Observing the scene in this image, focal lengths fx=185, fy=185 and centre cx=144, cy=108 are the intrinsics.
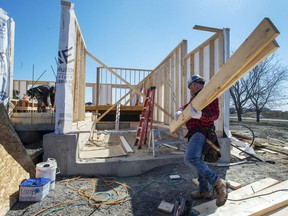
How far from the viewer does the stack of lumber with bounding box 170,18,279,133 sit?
4.27 feet

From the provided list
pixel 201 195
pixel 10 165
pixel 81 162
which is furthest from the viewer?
pixel 81 162

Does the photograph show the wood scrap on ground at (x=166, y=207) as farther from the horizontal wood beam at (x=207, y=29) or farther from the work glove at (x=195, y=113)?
the horizontal wood beam at (x=207, y=29)

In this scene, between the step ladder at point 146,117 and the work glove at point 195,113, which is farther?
the step ladder at point 146,117

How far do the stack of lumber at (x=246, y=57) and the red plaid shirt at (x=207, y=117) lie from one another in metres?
0.22

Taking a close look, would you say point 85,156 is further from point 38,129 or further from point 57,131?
point 38,129

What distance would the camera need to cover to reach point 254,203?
224cm

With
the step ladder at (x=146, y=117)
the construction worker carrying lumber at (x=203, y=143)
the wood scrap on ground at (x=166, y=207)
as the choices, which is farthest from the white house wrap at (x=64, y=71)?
the construction worker carrying lumber at (x=203, y=143)

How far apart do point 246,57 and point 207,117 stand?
858 mm

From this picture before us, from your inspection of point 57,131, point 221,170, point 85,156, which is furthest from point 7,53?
point 221,170

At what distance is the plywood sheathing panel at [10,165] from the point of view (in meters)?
2.35

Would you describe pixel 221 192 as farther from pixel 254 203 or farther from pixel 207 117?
pixel 207 117

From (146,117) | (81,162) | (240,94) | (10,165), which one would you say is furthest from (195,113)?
(240,94)

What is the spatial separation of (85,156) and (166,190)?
1954 mm

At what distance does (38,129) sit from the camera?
4641mm
